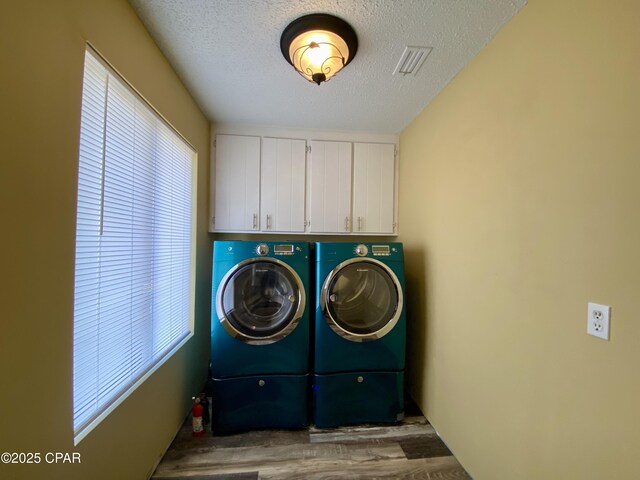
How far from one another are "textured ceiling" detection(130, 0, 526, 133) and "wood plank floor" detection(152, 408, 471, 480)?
2.40 metres

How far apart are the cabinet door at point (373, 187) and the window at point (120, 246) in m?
1.52

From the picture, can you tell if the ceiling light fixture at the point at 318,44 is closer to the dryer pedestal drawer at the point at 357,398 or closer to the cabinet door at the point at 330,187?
the cabinet door at the point at 330,187

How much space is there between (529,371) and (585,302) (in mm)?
408

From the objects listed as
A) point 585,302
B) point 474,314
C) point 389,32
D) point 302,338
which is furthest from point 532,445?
point 389,32

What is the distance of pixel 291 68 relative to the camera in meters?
1.59

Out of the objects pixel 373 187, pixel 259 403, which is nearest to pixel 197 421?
pixel 259 403

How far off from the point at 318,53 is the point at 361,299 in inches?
61.4

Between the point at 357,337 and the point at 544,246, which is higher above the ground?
the point at 544,246

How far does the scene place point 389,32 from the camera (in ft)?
4.25

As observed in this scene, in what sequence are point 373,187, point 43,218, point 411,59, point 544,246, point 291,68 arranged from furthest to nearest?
point 373,187 → point 291,68 → point 411,59 → point 544,246 → point 43,218

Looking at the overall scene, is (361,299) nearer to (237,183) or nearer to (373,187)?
(373,187)

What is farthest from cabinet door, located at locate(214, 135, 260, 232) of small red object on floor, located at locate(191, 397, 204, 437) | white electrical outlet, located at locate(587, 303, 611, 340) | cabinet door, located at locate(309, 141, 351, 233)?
white electrical outlet, located at locate(587, 303, 611, 340)

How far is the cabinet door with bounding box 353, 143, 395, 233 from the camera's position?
2.52 metres

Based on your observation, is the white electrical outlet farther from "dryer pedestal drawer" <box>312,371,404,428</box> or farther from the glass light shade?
the glass light shade
